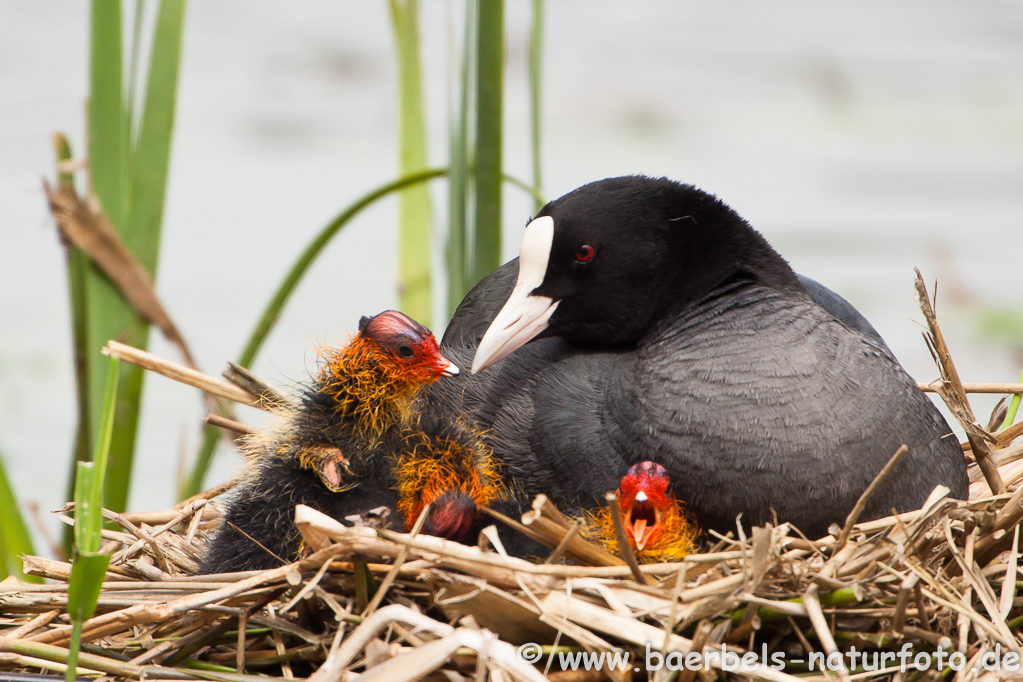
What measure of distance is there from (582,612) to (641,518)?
235 millimetres

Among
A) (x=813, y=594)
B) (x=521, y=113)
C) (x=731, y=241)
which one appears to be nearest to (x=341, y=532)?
(x=813, y=594)

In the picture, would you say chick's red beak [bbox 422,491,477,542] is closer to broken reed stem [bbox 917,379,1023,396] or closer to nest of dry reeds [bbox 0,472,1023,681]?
nest of dry reeds [bbox 0,472,1023,681]

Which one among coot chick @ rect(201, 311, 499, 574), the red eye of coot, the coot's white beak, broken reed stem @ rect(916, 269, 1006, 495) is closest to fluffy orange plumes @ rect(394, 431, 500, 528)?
coot chick @ rect(201, 311, 499, 574)

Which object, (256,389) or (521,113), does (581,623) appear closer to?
(256,389)

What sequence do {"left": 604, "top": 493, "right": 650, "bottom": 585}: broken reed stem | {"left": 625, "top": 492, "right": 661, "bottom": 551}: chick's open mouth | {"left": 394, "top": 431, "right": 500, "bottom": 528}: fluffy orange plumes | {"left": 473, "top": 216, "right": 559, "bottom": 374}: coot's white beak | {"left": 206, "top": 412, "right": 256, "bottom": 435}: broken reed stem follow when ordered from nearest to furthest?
1. {"left": 604, "top": 493, "right": 650, "bottom": 585}: broken reed stem
2. {"left": 625, "top": 492, "right": 661, "bottom": 551}: chick's open mouth
3. {"left": 394, "top": 431, "right": 500, "bottom": 528}: fluffy orange plumes
4. {"left": 473, "top": 216, "right": 559, "bottom": 374}: coot's white beak
5. {"left": 206, "top": 412, "right": 256, "bottom": 435}: broken reed stem

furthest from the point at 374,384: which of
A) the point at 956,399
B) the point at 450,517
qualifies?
the point at 956,399

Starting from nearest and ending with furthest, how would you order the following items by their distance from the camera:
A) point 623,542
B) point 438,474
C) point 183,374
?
point 623,542 → point 438,474 → point 183,374

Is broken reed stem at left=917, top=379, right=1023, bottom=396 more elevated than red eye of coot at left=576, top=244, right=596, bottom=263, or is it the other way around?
red eye of coot at left=576, top=244, right=596, bottom=263

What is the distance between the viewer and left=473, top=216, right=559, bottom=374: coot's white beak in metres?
1.49

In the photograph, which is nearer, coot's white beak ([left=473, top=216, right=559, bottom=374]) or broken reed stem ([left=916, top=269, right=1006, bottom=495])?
broken reed stem ([left=916, top=269, right=1006, bottom=495])

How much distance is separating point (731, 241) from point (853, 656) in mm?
685

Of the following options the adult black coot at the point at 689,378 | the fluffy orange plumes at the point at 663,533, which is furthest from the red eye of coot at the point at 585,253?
the fluffy orange plumes at the point at 663,533

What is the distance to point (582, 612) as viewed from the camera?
3.52 feet

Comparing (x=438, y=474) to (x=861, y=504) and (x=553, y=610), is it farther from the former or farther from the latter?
(x=861, y=504)
